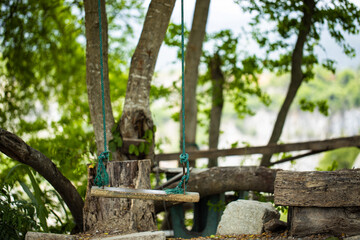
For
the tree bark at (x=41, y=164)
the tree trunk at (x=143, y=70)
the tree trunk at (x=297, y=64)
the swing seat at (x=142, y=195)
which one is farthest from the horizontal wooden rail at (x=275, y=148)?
the swing seat at (x=142, y=195)

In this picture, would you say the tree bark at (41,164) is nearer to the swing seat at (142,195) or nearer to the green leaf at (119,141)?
the green leaf at (119,141)

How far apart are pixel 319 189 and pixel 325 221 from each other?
0.23m

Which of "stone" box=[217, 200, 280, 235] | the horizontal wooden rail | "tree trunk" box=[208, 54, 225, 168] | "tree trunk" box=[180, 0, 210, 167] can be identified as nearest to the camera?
"stone" box=[217, 200, 280, 235]

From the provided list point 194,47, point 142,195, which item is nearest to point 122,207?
point 142,195

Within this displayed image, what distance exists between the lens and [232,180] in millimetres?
4367

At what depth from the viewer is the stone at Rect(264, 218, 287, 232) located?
3.23 metres

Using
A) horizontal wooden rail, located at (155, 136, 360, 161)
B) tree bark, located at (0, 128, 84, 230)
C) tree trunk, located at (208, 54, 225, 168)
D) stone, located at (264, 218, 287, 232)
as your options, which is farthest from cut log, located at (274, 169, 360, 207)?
tree trunk, located at (208, 54, 225, 168)

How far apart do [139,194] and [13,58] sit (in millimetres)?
4435

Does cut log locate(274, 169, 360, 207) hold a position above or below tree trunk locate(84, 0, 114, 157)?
below

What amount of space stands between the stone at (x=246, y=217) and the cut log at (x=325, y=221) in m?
0.38

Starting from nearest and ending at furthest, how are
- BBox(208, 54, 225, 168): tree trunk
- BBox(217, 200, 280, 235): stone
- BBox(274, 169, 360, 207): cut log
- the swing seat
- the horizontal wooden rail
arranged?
the swing seat < BBox(274, 169, 360, 207): cut log < BBox(217, 200, 280, 235): stone < the horizontal wooden rail < BBox(208, 54, 225, 168): tree trunk

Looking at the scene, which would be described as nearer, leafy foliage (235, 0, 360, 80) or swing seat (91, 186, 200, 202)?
swing seat (91, 186, 200, 202)

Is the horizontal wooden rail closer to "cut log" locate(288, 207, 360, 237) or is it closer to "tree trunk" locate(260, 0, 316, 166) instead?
"tree trunk" locate(260, 0, 316, 166)

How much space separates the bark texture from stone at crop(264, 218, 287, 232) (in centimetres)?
107
